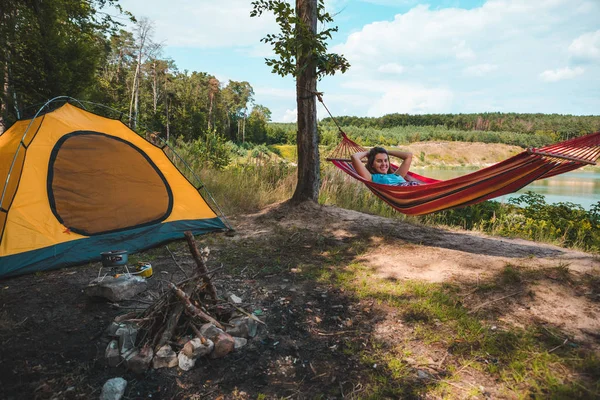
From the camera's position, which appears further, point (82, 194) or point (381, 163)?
point (381, 163)

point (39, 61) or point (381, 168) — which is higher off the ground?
point (39, 61)

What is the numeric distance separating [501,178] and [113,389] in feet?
8.72

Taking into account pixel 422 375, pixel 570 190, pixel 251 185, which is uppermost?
pixel 251 185

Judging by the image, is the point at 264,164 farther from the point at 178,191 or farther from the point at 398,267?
the point at 398,267

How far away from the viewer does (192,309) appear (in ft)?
4.95

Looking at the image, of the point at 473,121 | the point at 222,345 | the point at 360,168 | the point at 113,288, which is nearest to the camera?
the point at 222,345

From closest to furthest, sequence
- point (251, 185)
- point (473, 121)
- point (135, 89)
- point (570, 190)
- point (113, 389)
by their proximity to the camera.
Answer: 1. point (113, 389)
2. point (251, 185)
3. point (570, 190)
4. point (135, 89)
5. point (473, 121)

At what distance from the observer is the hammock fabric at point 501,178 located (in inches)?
91.8

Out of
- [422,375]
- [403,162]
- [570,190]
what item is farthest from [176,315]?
[570,190]

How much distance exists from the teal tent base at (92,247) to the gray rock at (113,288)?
2.34 feet

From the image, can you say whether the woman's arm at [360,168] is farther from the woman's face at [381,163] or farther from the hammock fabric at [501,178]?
the hammock fabric at [501,178]

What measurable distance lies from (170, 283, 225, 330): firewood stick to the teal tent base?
1391 millimetres

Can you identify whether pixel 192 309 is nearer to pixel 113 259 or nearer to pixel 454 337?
pixel 113 259

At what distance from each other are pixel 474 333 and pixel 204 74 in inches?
1239
